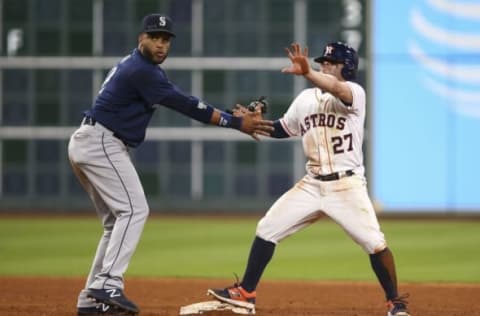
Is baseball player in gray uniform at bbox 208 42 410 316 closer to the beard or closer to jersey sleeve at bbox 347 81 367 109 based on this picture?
jersey sleeve at bbox 347 81 367 109

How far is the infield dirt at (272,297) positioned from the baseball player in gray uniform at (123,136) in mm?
533

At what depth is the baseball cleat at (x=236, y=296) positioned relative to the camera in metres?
6.72

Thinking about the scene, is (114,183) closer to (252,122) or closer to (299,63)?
(252,122)

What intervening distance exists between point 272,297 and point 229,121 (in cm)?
216

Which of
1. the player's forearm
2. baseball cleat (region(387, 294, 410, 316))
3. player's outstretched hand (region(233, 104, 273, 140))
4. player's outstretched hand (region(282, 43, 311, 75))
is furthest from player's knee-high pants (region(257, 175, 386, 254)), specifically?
player's outstretched hand (region(282, 43, 311, 75))

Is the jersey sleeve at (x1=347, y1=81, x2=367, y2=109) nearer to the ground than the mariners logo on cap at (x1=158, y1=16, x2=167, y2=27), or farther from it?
nearer to the ground

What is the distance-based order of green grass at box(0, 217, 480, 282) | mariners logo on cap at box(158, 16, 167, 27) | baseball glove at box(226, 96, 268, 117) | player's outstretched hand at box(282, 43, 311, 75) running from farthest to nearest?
green grass at box(0, 217, 480, 282), baseball glove at box(226, 96, 268, 117), mariners logo on cap at box(158, 16, 167, 27), player's outstretched hand at box(282, 43, 311, 75)

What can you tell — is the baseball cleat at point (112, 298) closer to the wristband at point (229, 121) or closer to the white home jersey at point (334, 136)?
the wristband at point (229, 121)

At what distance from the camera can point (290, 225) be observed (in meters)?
6.77

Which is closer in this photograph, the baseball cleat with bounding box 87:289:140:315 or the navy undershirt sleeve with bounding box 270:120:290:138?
the baseball cleat with bounding box 87:289:140:315

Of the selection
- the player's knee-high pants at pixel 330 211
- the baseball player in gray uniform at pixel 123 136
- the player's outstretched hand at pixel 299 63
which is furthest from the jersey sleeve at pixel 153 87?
the player's knee-high pants at pixel 330 211

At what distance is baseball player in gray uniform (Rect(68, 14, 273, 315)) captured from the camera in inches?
258

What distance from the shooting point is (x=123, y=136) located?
6.65 metres

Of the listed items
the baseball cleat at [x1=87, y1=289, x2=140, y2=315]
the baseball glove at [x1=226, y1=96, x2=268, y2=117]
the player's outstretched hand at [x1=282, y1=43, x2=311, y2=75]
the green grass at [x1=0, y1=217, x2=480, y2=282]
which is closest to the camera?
the player's outstretched hand at [x1=282, y1=43, x2=311, y2=75]
